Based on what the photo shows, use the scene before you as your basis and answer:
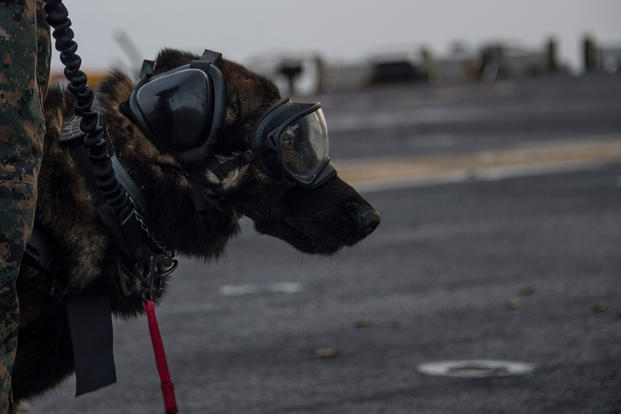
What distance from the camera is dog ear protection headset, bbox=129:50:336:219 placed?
3.03 m

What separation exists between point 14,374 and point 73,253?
1.16 ft

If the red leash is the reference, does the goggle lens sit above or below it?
above

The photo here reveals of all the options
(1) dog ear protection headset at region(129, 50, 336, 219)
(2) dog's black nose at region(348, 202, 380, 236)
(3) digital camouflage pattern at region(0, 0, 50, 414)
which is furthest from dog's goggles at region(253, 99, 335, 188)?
(3) digital camouflage pattern at region(0, 0, 50, 414)

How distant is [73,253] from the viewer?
2.87m

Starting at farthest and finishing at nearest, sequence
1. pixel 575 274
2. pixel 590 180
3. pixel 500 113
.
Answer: pixel 500 113 → pixel 590 180 → pixel 575 274

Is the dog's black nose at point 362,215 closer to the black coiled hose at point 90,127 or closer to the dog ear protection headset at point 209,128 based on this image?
the dog ear protection headset at point 209,128

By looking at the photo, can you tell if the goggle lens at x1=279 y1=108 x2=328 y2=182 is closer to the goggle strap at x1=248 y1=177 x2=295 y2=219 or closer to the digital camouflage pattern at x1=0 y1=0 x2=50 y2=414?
the goggle strap at x1=248 y1=177 x2=295 y2=219

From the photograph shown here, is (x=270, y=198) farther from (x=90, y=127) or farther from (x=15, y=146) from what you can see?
(x=15, y=146)

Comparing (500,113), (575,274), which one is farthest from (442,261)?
(500,113)

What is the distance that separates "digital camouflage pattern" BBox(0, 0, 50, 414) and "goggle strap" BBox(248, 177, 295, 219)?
95 centimetres

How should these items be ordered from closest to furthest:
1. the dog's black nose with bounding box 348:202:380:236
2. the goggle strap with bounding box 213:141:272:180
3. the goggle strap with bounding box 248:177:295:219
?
the goggle strap with bounding box 213:141:272:180 → the goggle strap with bounding box 248:177:295:219 → the dog's black nose with bounding box 348:202:380:236

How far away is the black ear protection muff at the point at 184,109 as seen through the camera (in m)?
3.03

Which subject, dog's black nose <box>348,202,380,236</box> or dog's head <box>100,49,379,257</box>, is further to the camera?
dog's black nose <box>348,202,380,236</box>

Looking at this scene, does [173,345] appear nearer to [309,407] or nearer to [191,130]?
[309,407]
